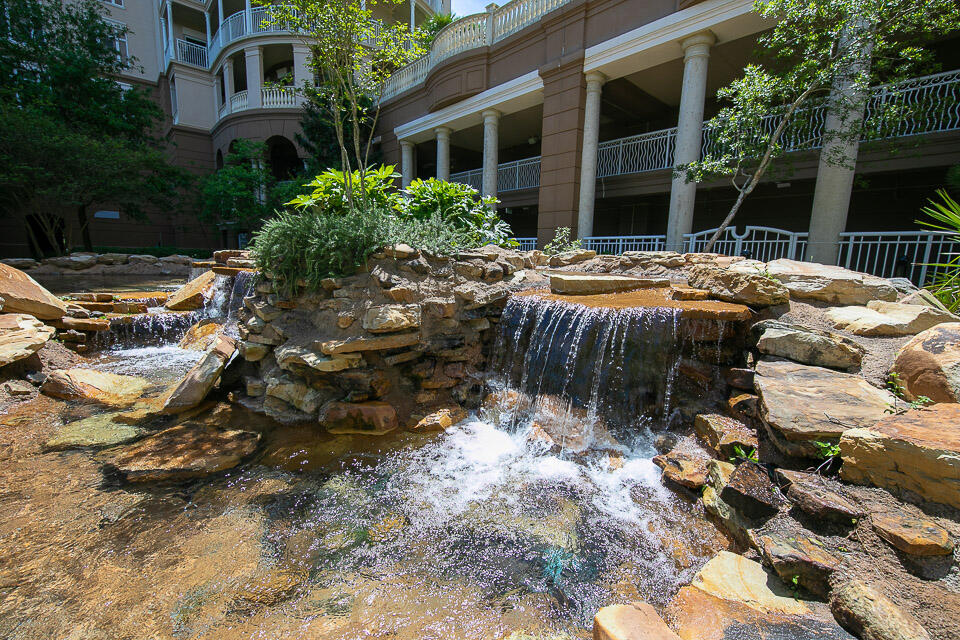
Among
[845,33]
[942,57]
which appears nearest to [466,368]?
[845,33]

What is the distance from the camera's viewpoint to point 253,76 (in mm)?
17844

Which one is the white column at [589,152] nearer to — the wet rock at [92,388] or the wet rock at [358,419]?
the wet rock at [358,419]

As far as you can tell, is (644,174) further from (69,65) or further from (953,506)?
(69,65)

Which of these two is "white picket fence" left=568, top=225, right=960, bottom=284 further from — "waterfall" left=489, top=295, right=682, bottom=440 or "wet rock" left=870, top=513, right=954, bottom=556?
"wet rock" left=870, top=513, right=954, bottom=556

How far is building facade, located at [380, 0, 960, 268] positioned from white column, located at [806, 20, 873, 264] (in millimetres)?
81

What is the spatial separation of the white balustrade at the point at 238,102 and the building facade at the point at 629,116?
30.4 ft

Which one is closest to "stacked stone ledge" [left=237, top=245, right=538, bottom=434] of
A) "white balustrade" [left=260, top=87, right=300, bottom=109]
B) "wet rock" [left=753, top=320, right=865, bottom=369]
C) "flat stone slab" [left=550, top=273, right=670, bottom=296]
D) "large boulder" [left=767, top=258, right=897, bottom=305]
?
"flat stone slab" [left=550, top=273, right=670, bottom=296]

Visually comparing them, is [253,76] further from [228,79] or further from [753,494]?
[753,494]

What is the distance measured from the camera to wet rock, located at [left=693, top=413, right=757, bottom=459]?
2.96m

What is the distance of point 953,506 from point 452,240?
4.84 metres

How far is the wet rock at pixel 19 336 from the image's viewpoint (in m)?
4.62

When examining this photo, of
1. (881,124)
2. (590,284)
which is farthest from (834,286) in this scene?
(881,124)

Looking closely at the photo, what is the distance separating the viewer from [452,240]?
17.8 ft

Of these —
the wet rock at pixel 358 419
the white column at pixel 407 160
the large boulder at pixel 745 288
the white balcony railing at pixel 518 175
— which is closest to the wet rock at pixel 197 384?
the wet rock at pixel 358 419
